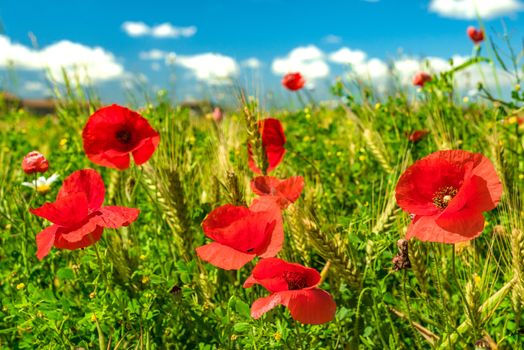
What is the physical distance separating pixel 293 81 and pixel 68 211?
125 inches

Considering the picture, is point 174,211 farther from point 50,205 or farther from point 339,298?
point 339,298

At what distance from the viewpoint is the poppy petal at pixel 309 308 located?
1265mm

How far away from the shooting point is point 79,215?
1.48 metres

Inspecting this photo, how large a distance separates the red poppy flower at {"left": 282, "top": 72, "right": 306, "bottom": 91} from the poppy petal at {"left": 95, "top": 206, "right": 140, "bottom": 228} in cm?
302

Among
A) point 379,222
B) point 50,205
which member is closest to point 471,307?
point 379,222

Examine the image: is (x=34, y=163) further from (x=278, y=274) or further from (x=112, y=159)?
(x=278, y=274)

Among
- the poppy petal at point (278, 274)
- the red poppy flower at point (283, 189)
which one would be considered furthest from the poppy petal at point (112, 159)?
the poppy petal at point (278, 274)

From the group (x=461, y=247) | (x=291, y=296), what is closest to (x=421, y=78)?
(x=461, y=247)

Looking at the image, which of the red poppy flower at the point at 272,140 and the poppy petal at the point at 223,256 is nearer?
the poppy petal at the point at 223,256

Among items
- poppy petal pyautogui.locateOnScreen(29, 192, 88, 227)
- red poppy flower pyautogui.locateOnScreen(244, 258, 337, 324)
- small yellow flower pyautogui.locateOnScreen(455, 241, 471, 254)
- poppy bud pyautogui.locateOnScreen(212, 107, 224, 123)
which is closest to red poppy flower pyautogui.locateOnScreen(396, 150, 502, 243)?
red poppy flower pyautogui.locateOnScreen(244, 258, 337, 324)

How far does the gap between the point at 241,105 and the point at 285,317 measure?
769mm

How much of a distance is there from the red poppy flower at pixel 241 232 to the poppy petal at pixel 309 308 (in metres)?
0.13

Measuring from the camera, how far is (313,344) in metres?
1.71

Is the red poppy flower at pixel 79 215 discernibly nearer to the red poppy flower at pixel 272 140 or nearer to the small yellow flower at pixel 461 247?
the red poppy flower at pixel 272 140
